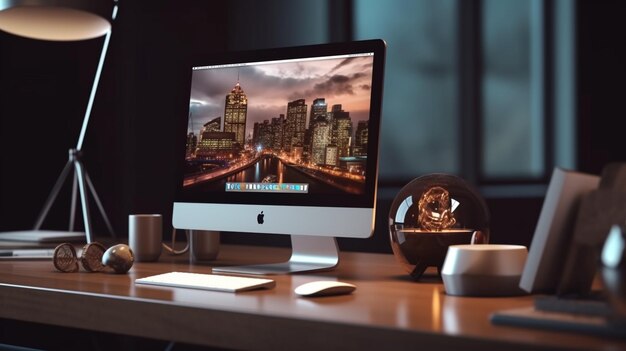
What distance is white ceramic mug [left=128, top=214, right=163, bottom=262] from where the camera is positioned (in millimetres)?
1950

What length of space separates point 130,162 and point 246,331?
108 inches

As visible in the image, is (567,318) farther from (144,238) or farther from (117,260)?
(144,238)

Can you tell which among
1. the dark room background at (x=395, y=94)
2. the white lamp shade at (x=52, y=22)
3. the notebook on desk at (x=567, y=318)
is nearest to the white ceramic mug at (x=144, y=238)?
the white lamp shade at (x=52, y=22)

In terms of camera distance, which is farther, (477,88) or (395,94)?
(395,94)

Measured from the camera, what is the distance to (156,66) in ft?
12.6

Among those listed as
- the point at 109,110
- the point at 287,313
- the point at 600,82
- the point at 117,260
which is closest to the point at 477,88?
the point at 600,82

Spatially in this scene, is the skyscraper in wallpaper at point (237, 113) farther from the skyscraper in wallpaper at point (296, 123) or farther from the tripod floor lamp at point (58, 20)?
the tripod floor lamp at point (58, 20)

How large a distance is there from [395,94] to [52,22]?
1.89 meters

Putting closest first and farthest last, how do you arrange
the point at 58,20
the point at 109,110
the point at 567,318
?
1. the point at 567,318
2. the point at 58,20
3. the point at 109,110

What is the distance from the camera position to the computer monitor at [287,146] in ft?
5.44

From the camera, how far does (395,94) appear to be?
3.97 meters

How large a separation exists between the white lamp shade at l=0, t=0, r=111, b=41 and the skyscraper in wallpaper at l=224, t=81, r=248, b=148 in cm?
78

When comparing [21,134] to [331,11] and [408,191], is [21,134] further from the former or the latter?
[408,191]

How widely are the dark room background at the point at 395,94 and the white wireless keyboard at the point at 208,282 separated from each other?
2.18 meters
